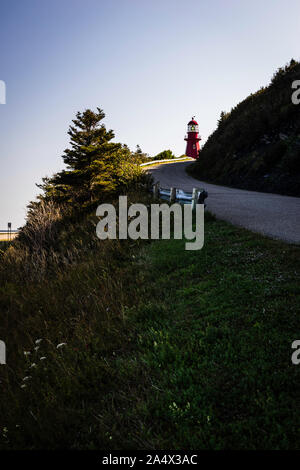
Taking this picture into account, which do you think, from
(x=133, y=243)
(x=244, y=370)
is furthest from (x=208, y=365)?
(x=133, y=243)

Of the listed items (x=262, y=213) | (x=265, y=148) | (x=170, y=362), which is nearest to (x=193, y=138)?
(x=265, y=148)

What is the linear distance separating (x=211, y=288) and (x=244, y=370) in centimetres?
203

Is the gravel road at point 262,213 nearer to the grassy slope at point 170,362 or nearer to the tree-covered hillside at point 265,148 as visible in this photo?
the grassy slope at point 170,362

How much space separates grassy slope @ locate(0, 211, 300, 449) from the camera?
2.66m

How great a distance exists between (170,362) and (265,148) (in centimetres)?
1666

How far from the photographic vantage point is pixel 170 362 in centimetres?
352

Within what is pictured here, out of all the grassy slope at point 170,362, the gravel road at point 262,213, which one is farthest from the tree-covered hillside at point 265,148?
the grassy slope at point 170,362

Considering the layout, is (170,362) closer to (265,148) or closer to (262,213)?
(262,213)

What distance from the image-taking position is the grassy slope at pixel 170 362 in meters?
2.66

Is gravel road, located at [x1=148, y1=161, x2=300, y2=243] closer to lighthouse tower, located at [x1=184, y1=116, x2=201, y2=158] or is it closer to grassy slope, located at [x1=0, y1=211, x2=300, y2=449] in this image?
grassy slope, located at [x1=0, y1=211, x2=300, y2=449]
